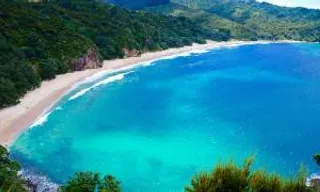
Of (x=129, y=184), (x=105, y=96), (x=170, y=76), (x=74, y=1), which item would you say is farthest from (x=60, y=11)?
(x=129, y=184)

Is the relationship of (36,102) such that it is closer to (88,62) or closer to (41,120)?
(41,120)

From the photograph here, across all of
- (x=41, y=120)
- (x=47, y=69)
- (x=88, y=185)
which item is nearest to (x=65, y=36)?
(x=47, y=69)

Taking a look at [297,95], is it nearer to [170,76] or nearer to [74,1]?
[170,76]

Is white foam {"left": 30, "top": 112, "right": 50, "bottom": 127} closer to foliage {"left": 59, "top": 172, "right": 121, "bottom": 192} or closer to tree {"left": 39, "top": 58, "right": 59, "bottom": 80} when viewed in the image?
tree {"left": 39, "top": 58, "right": 59, "bottom": 80}

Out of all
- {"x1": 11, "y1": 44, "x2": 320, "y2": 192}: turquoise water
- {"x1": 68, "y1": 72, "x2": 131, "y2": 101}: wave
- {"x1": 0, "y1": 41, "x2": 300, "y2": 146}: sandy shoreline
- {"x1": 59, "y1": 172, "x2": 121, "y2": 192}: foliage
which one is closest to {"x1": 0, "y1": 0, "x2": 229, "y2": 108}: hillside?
{"x1": 0, "y1": 41, "x2": 300, "y2": 146}: sandy shoreline

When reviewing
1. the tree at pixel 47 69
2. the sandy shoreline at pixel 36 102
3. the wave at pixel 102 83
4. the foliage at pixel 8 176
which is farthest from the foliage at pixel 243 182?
the tree at pixel 47 69

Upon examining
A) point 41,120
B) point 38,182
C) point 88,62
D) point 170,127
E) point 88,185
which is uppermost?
point 88,62
